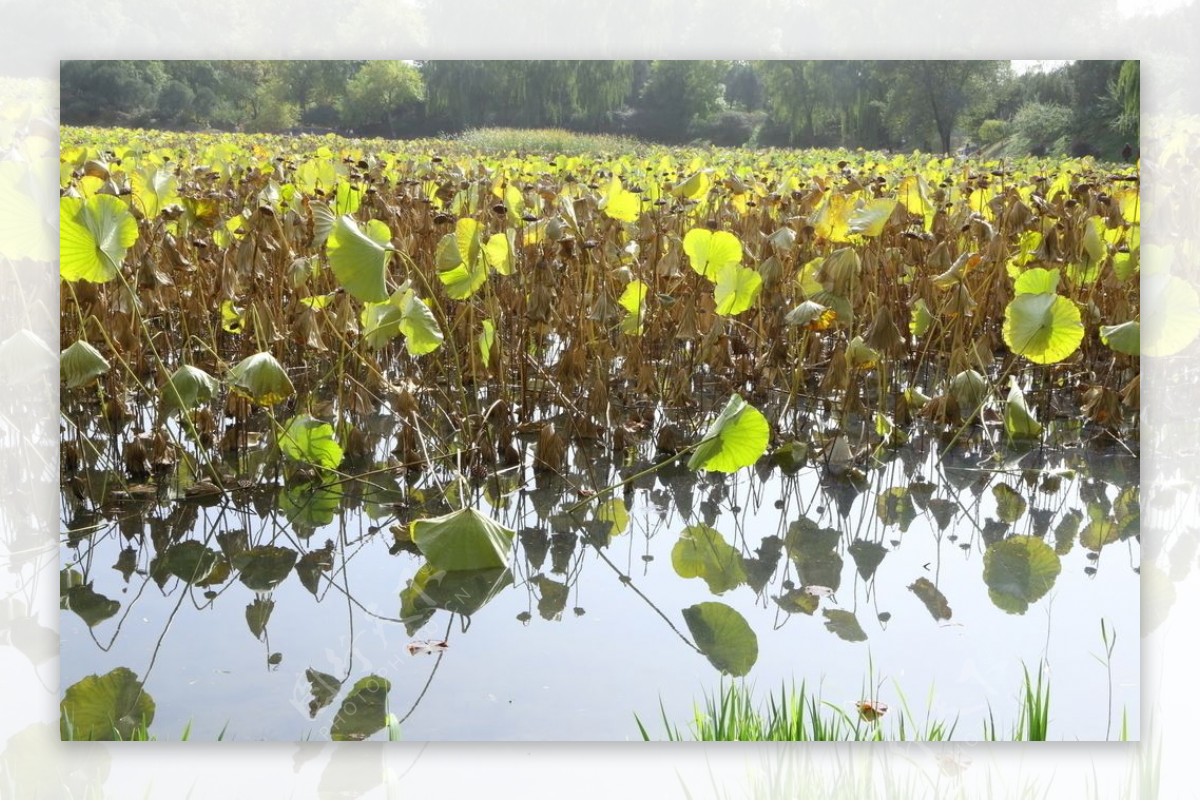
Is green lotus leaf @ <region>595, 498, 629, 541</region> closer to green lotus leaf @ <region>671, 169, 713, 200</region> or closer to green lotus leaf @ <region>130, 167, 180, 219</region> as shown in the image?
green lotus leaf @ <region>671, 169, 713, 200</region>

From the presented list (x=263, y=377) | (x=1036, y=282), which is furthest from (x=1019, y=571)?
(x=263, y=377)

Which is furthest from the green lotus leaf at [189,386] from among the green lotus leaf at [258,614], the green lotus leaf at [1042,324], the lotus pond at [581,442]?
the green lotus leaf at [1042,324]

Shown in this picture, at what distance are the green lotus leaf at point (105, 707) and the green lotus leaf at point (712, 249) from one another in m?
1.12

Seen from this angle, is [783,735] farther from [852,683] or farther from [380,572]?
[380,572]

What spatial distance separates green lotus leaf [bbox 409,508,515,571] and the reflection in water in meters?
0.02

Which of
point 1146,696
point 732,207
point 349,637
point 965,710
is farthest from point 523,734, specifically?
point 732,207

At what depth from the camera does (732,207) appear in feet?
9.39

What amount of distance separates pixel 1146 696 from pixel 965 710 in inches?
12.5

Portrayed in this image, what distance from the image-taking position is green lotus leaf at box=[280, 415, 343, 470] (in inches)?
82.1

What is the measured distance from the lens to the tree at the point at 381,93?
1984mm

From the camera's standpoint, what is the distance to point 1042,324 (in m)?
1.99

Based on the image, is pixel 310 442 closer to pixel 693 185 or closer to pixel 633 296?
pixel 633 296

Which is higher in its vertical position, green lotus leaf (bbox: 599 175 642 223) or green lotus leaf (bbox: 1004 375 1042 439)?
green lotus leaf (bbox: 599 175 642 223)

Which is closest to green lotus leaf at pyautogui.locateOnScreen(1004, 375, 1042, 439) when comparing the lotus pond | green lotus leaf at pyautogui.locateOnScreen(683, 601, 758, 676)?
the lotus pond
